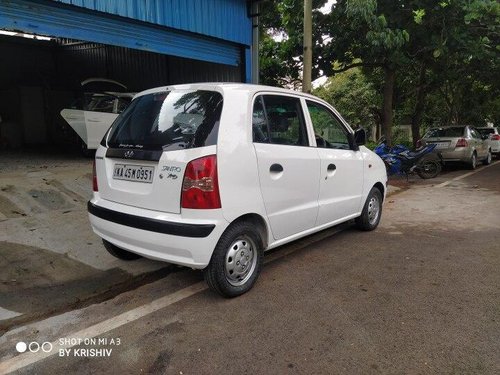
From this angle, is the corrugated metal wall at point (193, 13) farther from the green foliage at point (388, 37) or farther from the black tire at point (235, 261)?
the black tire at point (235, 261)

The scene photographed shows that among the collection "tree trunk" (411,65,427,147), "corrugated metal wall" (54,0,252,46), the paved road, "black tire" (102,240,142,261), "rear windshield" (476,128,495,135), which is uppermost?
"corrugated metal wall" (54,0,252,46)

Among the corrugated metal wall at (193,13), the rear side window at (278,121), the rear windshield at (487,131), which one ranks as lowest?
the rear windshield at (487,131)

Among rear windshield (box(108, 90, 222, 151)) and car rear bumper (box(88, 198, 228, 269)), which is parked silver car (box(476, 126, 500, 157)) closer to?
rear windshield (box(108, 90, 222, 151))

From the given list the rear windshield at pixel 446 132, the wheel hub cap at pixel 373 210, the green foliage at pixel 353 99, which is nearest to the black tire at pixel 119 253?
the wheel hub cap at pixel 373 210

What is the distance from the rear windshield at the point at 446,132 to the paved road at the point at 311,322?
9.11 meters

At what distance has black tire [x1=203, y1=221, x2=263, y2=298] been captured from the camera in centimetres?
336

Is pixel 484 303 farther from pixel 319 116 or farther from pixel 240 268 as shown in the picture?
pixel 319 116

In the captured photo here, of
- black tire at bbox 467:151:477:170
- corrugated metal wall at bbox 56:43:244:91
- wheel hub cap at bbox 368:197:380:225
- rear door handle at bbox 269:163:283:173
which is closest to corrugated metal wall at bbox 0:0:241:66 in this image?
corrugated metal wall at bbox 56:43:244:91

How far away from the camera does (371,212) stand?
5.75 meters

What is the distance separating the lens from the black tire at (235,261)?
336 centimetres

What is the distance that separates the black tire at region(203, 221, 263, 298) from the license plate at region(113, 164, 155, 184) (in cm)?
78

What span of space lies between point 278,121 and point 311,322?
1856mm

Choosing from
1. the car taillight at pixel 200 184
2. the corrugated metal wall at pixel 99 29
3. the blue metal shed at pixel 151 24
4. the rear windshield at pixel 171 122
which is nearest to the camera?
the car taillight at pixel 200 184

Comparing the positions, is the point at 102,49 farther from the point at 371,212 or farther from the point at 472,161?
the point at 472,161
